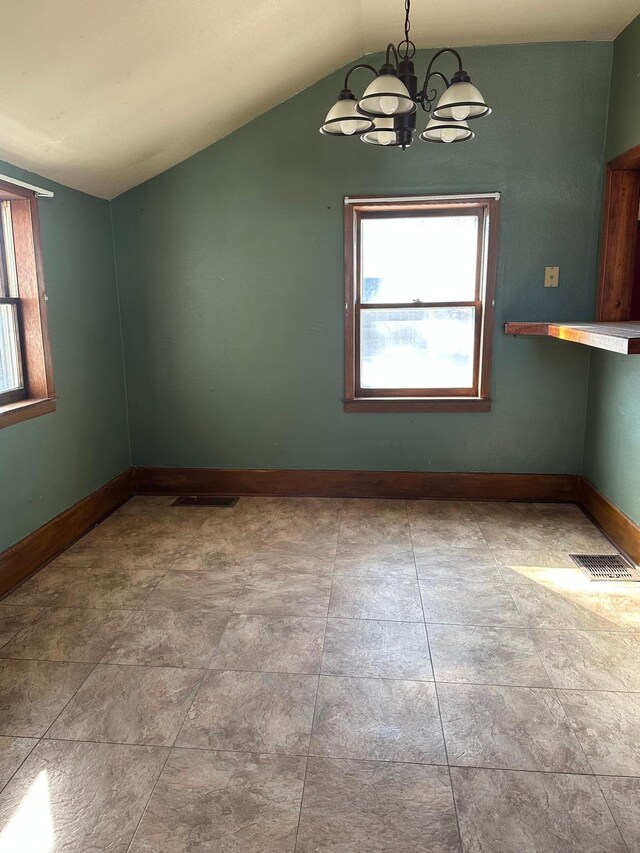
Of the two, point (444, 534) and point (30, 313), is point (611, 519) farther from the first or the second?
point (30, 313)

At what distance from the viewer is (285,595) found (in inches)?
111

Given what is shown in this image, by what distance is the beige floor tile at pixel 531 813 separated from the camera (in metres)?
1.50

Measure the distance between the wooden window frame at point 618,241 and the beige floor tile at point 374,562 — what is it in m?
1.96

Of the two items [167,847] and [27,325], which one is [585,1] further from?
[167,847]

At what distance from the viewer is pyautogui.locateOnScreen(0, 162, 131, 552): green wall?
9.95ft

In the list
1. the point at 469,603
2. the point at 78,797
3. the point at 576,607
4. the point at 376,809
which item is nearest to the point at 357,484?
the point at 469,603

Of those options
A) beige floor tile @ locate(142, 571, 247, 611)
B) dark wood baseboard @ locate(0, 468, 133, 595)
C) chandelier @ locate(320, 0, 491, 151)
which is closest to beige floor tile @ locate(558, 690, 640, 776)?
beige floor tile @ locate(142, 571, 247, 611)

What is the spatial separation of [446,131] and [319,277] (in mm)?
1588

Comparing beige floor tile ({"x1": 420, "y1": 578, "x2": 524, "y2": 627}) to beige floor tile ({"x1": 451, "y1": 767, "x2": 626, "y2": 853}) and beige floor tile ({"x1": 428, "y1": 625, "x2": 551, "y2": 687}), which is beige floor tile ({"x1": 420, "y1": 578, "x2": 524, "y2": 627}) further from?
beige floor tile ({"x1": 451, "y1": 767, "x2": 626, "y2": 853})

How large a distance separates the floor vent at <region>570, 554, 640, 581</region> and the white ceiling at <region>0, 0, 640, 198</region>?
2.90 m

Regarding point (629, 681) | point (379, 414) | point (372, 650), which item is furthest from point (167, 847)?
point (379, 414)

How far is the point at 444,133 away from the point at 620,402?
6.09ft

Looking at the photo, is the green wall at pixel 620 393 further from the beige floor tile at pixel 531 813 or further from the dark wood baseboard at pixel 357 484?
the beige floor tile at pixel 531 813

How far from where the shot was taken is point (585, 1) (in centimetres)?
303
